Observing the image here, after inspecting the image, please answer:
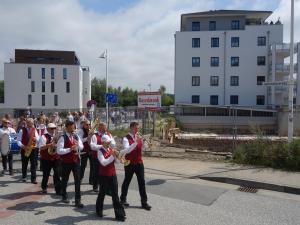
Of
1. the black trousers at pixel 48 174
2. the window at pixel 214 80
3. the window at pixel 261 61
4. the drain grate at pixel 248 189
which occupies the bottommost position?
the drain grate at pixel 248 189

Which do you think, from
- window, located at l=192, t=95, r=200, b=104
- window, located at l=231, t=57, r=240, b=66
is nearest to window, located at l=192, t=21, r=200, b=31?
window, located at l=231, t=57, r=240, b=66

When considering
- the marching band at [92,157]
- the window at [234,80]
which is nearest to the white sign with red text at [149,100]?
the marching band at [92,157]

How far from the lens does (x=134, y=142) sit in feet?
27.7

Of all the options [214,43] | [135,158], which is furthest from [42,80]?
[135,158]

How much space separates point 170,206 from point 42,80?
98017mm

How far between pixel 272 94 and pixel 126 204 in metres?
53.6

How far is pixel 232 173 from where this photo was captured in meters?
12.4

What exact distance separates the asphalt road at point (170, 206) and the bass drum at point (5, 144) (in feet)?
4.94

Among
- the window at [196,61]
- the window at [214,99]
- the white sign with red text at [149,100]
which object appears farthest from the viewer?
the window at [196,61]

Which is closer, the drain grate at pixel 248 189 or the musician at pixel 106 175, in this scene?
the musician at pixel 106 175

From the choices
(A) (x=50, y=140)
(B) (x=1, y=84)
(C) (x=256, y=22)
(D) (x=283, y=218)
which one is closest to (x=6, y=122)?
(A) (x=50, y=140)

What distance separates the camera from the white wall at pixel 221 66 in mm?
62344

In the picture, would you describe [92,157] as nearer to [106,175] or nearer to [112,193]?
[106,175]

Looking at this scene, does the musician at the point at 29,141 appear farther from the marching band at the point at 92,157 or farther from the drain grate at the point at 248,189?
the drain grate at the point at 248,189
